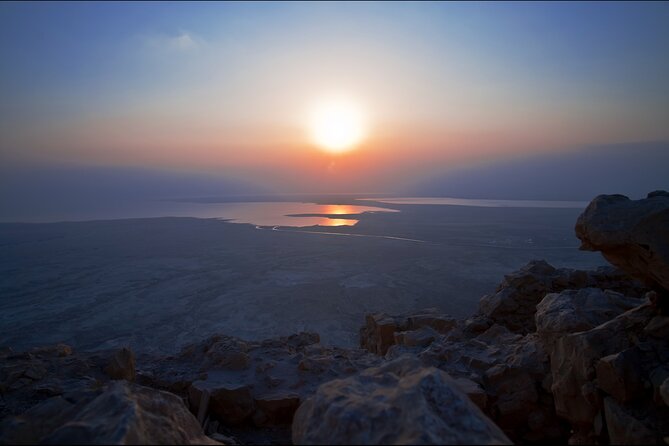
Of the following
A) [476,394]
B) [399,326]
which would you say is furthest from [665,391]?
[399,326]

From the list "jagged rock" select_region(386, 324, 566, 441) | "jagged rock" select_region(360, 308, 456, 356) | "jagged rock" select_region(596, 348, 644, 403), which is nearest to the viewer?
"jagged rock" select_region(596, 348, 644, 403)

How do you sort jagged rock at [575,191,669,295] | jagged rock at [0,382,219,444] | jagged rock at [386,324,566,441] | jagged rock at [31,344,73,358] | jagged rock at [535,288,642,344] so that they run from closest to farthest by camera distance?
jagged rock at [0,382,219,444] → jagged rock at [575,191,669,295] → jagged rock at [386,324,566,441] → jagged rock at [535,288,642,344] → jagged rock at [31,344,73,358]

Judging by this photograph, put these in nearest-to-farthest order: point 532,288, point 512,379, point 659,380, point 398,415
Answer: point 398,415, point 659,380, point 512,379, point 532,288

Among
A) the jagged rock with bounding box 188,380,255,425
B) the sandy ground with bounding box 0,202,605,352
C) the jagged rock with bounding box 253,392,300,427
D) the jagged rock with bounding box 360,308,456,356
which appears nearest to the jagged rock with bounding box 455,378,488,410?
the jagged rock with bounding box 253,392,300,427

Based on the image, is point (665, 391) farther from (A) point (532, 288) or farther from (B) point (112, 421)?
(A) point (532, 288)

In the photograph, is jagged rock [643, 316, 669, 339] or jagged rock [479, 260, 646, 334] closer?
jagged rock [643, 316, 669, 339]

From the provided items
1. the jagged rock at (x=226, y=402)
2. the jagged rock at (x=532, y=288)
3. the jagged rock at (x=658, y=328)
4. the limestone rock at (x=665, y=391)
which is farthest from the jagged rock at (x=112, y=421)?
the jagged rock at (x=532, y=288)

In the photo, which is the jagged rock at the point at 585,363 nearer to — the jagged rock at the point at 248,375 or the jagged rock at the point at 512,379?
the jagged rock at the point at 512,379

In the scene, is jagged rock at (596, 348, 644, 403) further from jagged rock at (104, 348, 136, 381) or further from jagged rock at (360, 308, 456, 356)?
jagged rock at (104, 348, 136, 381)

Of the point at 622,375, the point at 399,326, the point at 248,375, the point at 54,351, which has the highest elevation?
the point at 622,375
